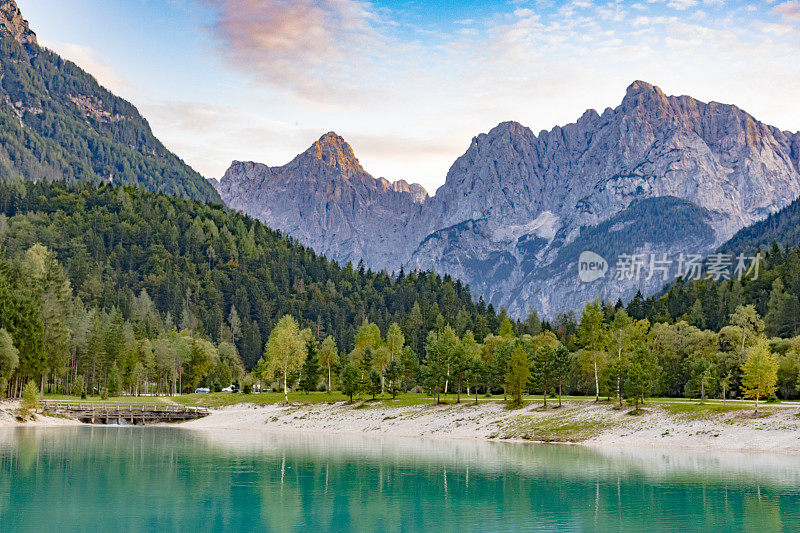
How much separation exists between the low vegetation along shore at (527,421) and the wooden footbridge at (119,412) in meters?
3.12

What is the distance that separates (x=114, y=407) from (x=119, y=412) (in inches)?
106

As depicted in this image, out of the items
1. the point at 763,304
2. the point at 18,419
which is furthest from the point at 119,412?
the point at 763,304

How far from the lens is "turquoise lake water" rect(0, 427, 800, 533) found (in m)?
45.4

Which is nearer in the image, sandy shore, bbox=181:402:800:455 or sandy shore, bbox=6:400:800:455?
sandy shore, bbox=181:402:800:455

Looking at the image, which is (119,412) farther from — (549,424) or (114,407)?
(549,424)

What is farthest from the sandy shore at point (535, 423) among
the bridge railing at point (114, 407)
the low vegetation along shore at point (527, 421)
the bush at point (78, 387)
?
the bush at point (78, 387)

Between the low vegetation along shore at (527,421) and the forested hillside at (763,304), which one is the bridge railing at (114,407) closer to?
the low vegetation along shore at (527,421)

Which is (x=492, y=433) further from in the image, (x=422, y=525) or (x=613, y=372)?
(x=422, y=525)

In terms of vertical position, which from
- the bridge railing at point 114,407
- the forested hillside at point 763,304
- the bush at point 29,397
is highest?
the forested hillside at point 763,304

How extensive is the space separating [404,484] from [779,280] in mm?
154972

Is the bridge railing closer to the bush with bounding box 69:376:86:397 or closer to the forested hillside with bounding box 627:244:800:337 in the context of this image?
the bush with bounding box 69:376:86:397

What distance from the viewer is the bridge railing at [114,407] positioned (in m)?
130

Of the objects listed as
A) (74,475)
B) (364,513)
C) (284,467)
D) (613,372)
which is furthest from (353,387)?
(364,513)

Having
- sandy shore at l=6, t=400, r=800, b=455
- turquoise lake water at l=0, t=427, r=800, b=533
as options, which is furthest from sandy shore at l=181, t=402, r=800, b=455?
turquoise lake water at l=0, t=427, r=800, b=533
